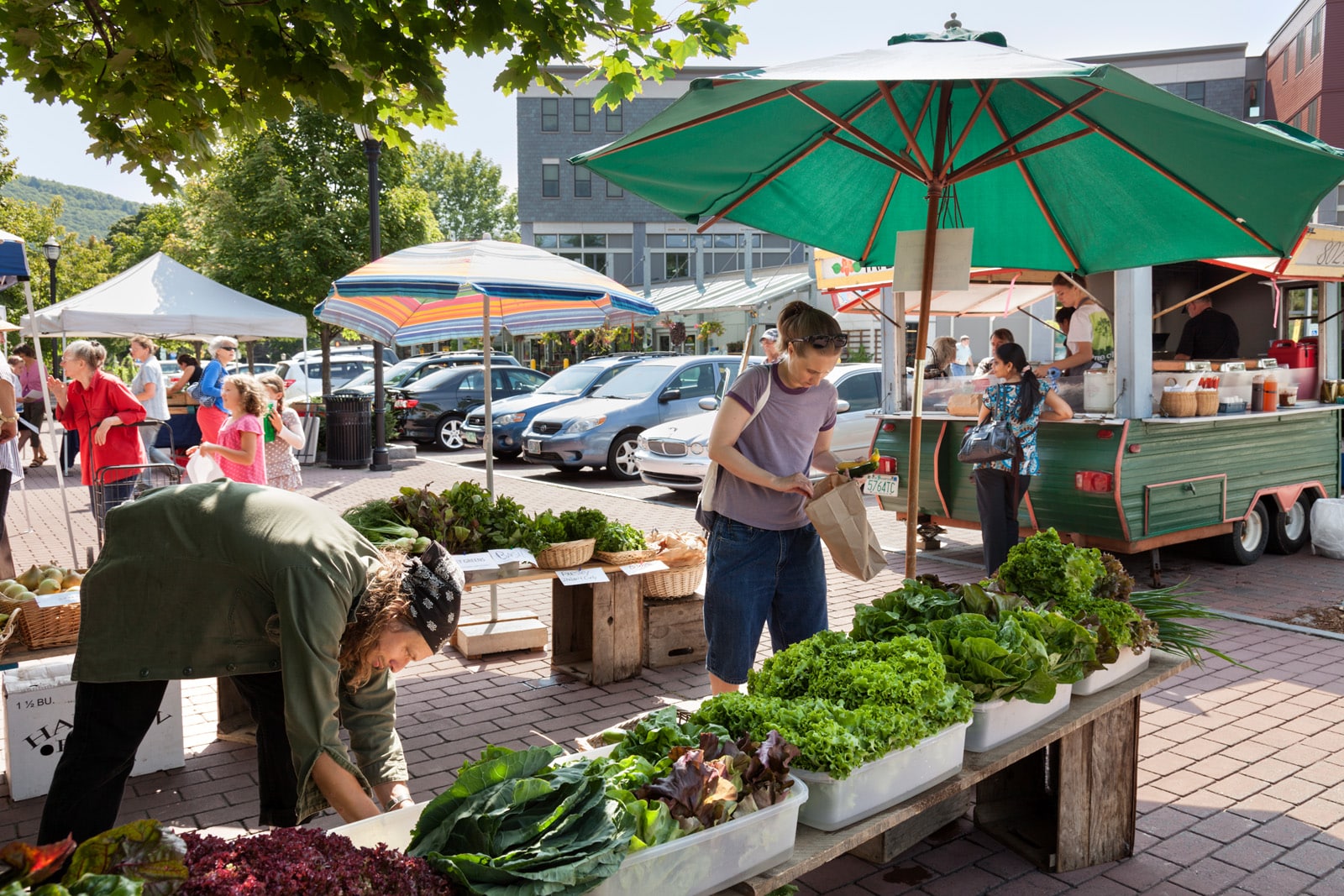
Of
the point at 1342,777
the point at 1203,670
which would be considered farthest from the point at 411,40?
the point at 1203,670

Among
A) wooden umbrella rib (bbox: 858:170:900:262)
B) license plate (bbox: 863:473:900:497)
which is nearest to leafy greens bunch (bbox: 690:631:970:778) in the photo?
wooden umbrella rib (bbox: 858:170:900:262)

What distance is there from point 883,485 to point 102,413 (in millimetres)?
6472

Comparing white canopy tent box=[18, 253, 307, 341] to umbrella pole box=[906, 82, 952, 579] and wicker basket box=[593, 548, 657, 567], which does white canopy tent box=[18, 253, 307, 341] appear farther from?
umbrella pole box=[906, 82, 952, 579]

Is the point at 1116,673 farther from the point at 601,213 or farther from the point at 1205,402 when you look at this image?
the point at 601,213

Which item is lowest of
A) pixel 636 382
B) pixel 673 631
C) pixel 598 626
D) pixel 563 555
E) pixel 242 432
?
pixel 673 631

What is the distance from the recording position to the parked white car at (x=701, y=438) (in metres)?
12.1

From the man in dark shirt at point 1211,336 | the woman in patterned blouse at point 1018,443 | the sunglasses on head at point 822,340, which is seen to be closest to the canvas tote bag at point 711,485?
the sunglasses on head at point 822,340

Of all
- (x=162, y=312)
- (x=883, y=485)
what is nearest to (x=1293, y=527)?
(x=883, y=485)

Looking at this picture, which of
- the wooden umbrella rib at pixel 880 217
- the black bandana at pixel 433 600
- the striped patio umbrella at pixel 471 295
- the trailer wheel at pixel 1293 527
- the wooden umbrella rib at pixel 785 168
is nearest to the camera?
the black bandana at pixel 433 600

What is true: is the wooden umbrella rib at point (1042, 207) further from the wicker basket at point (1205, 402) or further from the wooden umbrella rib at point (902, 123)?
the wicker basket at point (1205, 402)

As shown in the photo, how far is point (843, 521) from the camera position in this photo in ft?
12.5

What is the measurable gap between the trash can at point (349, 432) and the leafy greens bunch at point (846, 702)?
14.3m

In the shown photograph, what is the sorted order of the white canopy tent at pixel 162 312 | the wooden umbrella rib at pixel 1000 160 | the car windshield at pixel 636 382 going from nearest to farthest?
the wooden umbrella rib at pixel 1000 160, the white canopy tent at pixel 162 312, the car windshield at pixel 636 382

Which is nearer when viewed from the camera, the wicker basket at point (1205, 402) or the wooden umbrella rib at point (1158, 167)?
the wooden umbrella rib at point (1158, 167)
